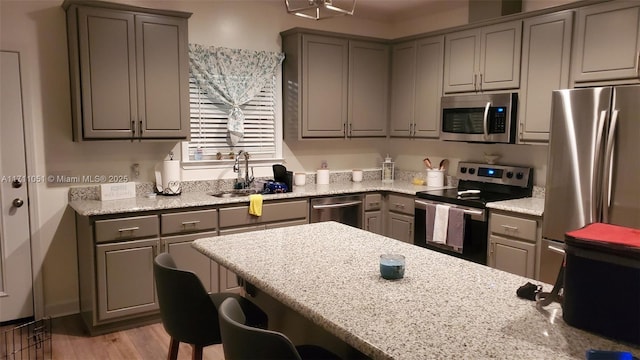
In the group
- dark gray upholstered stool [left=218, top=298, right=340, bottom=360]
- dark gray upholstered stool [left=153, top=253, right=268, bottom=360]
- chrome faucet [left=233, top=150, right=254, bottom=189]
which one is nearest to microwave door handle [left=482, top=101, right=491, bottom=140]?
chrome faucet [left=233, top=150, right=254, bottom=189]

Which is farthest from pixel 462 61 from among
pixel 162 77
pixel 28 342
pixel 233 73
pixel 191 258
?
pixel 28 342

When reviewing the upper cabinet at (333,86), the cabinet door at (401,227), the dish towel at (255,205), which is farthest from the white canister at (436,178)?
the dish towel at (255,205)

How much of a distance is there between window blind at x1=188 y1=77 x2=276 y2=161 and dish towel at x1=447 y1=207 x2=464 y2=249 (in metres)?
1.84

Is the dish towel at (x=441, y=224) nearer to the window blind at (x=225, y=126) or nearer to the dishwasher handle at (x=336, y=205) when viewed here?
the dishwasher handle at (x=336, y=205)

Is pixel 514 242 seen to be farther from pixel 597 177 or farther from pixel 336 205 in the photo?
pixel 336 205

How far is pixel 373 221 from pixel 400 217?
0.27 meters

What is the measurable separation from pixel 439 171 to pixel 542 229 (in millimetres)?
1587

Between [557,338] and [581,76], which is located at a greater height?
[581,76]

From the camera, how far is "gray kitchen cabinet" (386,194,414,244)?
449 cm

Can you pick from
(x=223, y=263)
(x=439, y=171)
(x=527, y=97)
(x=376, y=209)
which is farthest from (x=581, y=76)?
(x=223, y=263)

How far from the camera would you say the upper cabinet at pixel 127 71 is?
3.47 m

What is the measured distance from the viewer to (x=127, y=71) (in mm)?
3602

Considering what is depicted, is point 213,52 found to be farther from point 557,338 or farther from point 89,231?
point 557,338

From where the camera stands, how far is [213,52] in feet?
14.1
